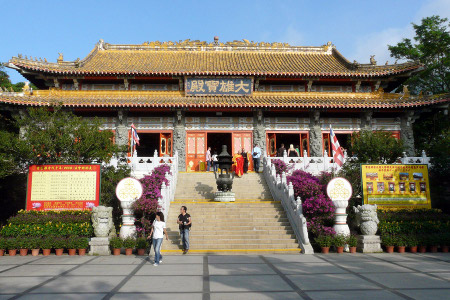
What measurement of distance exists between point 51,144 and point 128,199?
12.7 ft

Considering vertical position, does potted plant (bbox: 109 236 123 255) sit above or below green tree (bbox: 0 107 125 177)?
below

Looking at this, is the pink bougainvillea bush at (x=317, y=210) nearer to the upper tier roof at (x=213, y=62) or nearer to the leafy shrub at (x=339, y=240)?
the leafy shrub at (x=339, y=240)

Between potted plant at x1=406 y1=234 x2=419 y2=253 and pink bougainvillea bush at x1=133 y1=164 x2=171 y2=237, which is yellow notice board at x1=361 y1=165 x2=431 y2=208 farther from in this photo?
pink bougainvillea bush at x1=133 y1=164 x2=171 y2=237

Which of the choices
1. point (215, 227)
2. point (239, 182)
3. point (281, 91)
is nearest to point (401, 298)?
point (215, 227)

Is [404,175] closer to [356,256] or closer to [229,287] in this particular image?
[356,256]

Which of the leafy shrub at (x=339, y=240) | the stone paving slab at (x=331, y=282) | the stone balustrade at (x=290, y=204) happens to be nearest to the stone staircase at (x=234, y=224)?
the stone balustrade at (x=290, y=204)

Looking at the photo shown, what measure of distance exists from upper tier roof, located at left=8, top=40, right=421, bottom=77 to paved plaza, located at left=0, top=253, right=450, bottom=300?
1246cm

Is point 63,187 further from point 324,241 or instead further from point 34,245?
point 324,241

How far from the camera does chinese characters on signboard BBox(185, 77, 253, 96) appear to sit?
19047 millimetres

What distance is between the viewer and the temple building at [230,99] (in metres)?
17.6

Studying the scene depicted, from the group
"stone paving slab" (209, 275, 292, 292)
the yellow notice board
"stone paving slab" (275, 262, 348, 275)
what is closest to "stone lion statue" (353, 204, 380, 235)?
the yellow notice board

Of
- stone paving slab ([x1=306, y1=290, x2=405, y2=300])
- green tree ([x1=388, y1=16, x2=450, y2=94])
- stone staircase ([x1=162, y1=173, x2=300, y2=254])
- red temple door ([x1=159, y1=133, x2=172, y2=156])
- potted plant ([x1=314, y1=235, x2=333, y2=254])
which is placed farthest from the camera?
green tree ([x1=388, y1=16, x2=450, y2=94])

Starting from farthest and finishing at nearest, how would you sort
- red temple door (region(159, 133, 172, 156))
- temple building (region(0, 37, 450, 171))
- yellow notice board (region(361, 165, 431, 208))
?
red temple door (region(159, 133, 172, 156)) → temple building (region(0, 37, 450, 171)) → yellow notice board (region(361, 165, 431, 208))

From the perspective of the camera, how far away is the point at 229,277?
21.3ft
